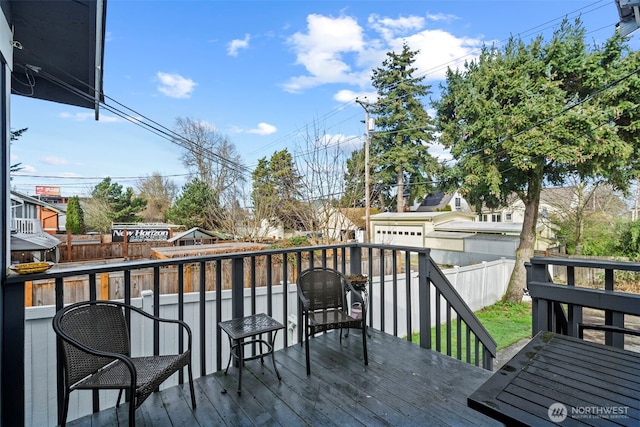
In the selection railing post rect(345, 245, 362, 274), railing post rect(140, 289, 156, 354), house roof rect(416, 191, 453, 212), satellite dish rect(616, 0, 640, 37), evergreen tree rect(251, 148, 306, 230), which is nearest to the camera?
satellite dish rect(616, 0, 640, 37)

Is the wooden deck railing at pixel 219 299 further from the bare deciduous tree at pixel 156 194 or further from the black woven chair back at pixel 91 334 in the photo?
the bare deciduous tree at pixel 156 194

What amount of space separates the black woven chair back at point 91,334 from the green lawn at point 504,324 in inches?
219

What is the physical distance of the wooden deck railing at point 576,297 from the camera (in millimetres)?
1731

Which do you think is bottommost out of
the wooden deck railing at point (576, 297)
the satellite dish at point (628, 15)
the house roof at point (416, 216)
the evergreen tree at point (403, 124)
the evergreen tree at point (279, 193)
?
the wooden deck railing at point (576, 297)

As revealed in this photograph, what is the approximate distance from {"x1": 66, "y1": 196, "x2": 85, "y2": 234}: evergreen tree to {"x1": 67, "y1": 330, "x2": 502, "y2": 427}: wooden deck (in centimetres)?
1834

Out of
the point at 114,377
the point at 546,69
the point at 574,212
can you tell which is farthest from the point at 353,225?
the point at 574,212

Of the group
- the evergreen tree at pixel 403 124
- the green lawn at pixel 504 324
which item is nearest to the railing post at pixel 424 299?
the green lawn at pixel 504 324

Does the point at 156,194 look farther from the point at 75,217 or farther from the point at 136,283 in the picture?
the point at 136,283

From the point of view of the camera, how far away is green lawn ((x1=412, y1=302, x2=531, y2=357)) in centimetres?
676

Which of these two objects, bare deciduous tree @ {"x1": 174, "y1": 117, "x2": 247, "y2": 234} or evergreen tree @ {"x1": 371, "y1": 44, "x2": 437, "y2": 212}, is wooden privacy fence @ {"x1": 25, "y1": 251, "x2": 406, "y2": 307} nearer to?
bare deciduous tree @ {"x1": 174, "y1": 117, "x2": 247, "y2": 234}

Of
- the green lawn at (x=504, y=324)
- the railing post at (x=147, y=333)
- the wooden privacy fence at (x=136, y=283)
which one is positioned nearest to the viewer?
the railing post at (x=147, y=333)

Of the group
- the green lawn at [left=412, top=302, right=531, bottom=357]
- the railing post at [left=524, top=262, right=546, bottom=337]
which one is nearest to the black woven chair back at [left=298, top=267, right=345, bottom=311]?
the railing post at [left=524, top=262, right=546, bottom=337]

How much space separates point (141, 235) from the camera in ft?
44.7

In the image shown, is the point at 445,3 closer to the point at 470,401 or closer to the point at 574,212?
the point at 470,401
